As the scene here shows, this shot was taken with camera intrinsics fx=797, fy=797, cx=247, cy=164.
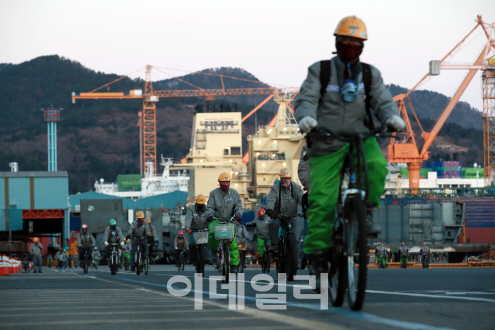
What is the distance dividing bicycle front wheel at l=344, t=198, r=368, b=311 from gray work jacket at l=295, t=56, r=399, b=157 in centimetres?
68

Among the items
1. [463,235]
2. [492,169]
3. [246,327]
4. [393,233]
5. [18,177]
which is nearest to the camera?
[246,327]

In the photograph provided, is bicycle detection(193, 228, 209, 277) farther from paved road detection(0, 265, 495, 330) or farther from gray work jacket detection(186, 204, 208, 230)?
paved road detection(0, 265, 495, 330)

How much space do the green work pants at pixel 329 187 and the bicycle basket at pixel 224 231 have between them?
5.56 metres

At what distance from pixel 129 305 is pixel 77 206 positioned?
4326 inches

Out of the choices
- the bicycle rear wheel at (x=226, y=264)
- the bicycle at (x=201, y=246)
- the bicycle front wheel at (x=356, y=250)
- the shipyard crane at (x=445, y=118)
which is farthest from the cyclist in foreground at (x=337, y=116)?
the shipyard crane at (x=445, y=118)

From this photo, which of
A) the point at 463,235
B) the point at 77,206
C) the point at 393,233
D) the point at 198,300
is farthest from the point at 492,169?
the point at 198,300

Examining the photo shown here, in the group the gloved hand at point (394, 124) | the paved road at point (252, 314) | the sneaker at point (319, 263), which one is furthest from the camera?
the sneaker at point (319, 263)

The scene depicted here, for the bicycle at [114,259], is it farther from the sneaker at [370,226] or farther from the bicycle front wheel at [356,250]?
the bicycle front wheel at [356,250]

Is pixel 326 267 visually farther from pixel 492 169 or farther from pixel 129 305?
pixel 492 169

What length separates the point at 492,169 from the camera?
9700 centimetres

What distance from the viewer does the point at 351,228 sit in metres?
5.29

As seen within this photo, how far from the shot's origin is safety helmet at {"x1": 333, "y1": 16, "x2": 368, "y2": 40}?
5.68 meters

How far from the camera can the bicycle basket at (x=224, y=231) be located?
11.3m

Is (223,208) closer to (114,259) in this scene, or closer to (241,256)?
(241,256)
